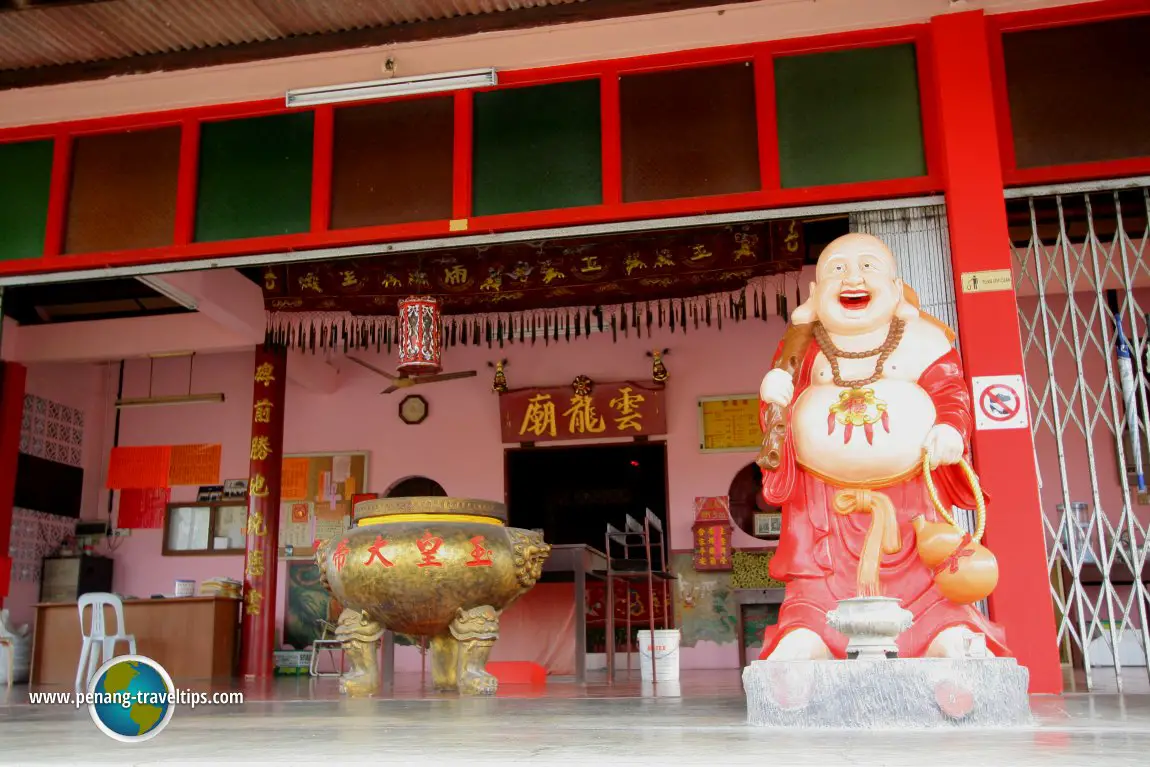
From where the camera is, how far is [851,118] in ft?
15.0

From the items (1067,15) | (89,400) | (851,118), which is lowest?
(89,400)

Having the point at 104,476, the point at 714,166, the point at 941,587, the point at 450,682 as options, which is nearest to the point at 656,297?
the point at 714,166

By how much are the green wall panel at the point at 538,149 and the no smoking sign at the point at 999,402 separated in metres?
1.85

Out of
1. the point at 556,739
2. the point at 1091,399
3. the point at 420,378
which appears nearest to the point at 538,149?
the point at 556,739

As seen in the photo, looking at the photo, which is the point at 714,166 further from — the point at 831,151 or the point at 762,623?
the point at 762,623

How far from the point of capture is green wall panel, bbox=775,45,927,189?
449 cm

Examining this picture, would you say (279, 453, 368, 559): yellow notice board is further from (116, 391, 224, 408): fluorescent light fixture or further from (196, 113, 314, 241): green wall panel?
(196, 113, 314, 241): green wall panel

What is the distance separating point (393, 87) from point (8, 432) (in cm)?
528

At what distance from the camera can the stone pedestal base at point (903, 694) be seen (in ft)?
7.86

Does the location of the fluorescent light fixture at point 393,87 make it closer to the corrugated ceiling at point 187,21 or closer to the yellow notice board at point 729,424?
the corrugated ceiling at point 187,21

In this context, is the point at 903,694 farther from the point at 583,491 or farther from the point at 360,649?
the point at 583,491

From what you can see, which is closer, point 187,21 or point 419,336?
point 187,21

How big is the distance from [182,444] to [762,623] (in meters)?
5.43
